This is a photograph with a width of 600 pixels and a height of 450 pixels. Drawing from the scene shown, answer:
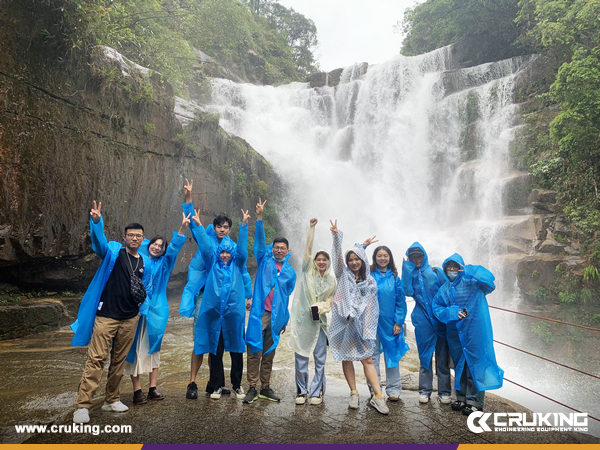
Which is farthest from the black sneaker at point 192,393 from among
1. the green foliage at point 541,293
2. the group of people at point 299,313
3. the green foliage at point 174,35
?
the green foliage at point 541,293

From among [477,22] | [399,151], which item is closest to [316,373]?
[399,151]

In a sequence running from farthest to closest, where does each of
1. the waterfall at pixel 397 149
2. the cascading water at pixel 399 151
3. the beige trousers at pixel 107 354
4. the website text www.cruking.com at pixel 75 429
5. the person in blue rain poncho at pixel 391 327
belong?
the waterfall at pixel 397 149, the cascading water at pixel 399 151, the person in blue rain poncho at pixel 391 327, the beige trousers at pixel 107 354, the website text www.cruking.com at pixel 75 429

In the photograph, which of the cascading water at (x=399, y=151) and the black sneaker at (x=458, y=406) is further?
the cascading water at (x=399, y=151)

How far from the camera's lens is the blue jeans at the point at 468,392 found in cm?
375

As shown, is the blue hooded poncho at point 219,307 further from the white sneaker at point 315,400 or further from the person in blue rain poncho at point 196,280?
the white sneaker at point 315,400

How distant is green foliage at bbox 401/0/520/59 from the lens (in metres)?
21.0

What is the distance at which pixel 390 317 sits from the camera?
4.16 meters

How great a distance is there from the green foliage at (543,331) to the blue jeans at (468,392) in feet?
27.3

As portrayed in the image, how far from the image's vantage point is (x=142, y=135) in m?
10.0

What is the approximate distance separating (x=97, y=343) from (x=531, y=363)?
940 cm

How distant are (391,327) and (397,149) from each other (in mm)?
16534

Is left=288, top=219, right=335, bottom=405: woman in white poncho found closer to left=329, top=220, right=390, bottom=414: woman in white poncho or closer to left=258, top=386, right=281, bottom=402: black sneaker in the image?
left=329, top=220, right=390, bottom=414: woman in white poncho

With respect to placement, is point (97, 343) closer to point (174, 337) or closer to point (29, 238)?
point (174, 337)

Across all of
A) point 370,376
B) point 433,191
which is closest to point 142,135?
point 370,376
